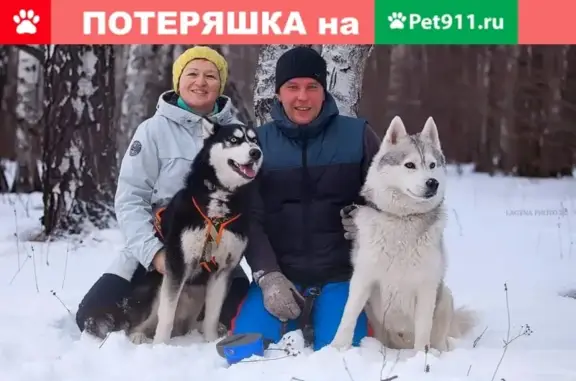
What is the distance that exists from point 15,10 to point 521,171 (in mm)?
1941

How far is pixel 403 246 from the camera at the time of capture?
1.90 meters

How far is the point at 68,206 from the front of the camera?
2695mm

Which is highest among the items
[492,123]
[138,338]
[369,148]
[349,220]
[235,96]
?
[235,96]

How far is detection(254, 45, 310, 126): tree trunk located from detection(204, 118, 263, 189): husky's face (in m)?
0.43

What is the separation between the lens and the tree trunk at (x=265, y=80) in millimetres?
2299

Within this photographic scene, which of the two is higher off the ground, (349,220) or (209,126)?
(209,126)

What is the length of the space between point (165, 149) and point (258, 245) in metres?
0.42

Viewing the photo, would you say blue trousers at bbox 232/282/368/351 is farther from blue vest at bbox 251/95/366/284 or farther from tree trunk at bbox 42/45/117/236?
tree trunk at bbox 42/45/117/236

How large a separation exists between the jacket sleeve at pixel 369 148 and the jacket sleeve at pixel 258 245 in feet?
1.10

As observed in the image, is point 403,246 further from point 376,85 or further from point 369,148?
point 376,85

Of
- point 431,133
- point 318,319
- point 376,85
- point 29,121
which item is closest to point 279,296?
point 318,319

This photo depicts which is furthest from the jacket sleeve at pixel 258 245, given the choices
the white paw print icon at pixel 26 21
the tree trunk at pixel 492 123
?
the white paw print icon at pixel 26 21

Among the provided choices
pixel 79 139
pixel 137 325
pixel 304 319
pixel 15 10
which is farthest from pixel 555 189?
pixel 15 10

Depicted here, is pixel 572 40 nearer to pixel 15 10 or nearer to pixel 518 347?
pixel 518 347
